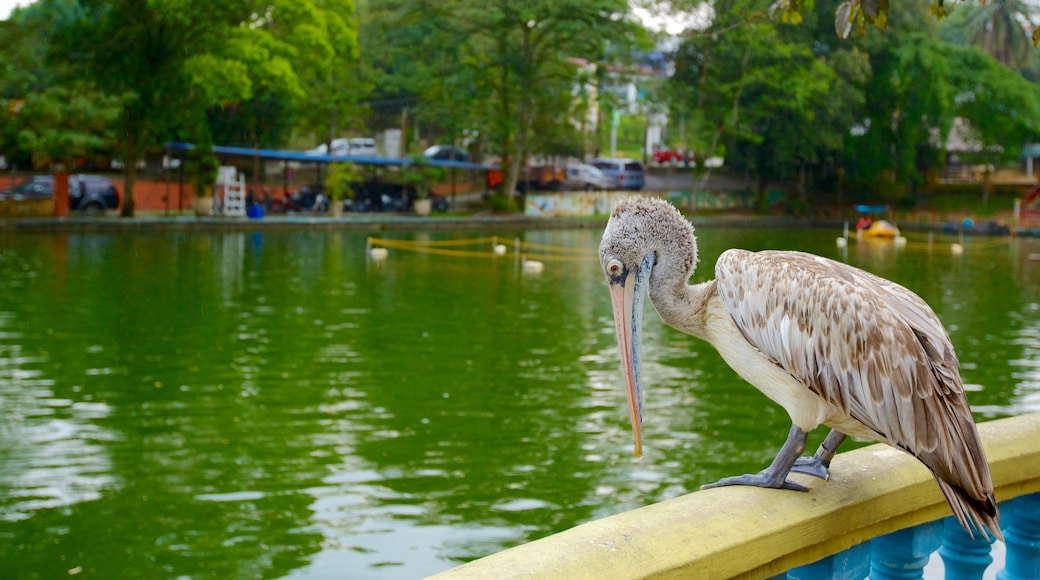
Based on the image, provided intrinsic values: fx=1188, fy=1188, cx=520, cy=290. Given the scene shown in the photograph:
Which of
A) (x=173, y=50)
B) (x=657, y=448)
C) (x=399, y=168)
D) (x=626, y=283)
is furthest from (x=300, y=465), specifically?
(x=399, y=168)

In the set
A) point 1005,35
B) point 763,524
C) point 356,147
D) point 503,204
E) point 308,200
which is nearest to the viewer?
point 763,524

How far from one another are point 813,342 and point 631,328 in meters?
0.43

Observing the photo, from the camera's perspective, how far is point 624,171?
186 ft

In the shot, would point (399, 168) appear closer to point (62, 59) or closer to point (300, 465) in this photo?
point (62, 59)

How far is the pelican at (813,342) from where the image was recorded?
2.44 m

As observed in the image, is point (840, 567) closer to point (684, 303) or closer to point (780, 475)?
point (780, 475)

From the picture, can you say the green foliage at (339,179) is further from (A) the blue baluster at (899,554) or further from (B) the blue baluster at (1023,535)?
(A) the blue baluster at (899,554)

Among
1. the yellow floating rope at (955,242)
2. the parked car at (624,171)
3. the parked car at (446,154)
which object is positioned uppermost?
the parked car at (446,154)

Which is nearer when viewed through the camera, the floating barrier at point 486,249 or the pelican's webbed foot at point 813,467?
the pelican's webbed foot at point 813,467

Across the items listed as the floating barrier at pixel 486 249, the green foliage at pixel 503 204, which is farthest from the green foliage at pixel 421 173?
the floating barrier at pixel 486 249

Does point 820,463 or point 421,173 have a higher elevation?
point 421,173

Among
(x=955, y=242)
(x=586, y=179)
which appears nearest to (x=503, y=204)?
(x=586, y=179)

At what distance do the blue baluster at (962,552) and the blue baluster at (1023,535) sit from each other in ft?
0.57

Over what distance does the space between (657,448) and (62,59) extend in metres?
31.7
